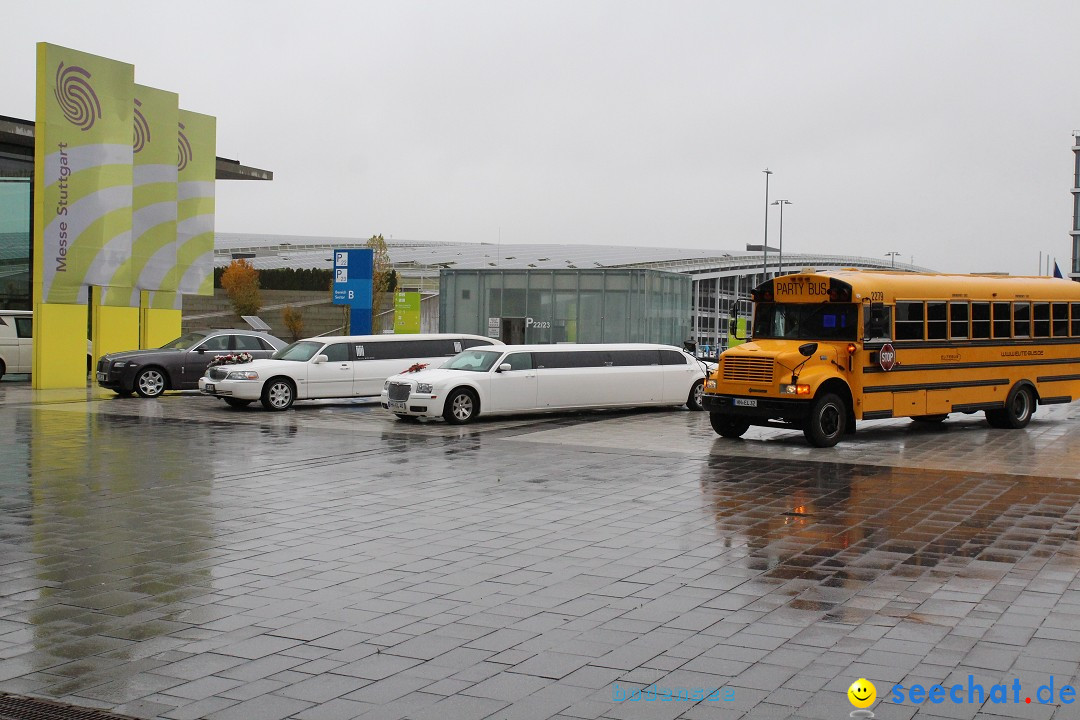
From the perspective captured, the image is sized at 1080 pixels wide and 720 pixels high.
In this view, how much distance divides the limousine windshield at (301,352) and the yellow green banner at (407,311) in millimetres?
11802

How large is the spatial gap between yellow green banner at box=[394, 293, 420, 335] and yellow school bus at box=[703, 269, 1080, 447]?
18.8 m

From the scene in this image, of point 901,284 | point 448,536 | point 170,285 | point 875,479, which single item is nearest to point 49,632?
point 448,536

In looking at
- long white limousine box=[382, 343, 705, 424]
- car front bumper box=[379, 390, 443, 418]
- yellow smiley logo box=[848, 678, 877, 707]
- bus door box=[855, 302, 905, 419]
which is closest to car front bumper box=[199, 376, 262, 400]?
long white limousine box=[382, 343, 705, 424]

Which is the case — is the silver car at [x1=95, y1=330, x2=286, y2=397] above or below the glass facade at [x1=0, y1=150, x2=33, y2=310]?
below

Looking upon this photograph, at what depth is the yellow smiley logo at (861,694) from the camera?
204 inches

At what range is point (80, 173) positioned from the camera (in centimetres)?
2709

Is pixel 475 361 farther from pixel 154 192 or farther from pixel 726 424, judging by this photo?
pixel 154 192

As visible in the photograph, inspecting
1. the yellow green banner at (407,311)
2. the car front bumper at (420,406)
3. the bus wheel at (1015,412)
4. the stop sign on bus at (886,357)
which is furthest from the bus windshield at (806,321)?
the yellow green banner at (407,311)

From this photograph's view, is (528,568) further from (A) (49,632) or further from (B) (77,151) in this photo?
(B) (77,151)

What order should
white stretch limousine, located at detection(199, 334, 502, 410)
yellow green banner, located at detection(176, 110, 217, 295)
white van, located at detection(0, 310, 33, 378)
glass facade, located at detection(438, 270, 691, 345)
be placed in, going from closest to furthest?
white stretch limousine, located at detection(199, 334, 502, 410), white van, located at detection(0, 310, 33, 378), yellow green banner, located at detection(176, 110, 217, 295), glass facade, located at detection(438, 270, 691, 345)

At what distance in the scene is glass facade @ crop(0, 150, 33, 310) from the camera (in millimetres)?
32719

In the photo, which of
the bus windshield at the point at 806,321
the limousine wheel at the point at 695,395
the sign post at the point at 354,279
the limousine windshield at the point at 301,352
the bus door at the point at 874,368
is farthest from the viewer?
the sign post at the point at 354,279

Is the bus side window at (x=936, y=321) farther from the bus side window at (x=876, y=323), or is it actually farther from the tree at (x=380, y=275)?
the tree at (x=380, y=275)

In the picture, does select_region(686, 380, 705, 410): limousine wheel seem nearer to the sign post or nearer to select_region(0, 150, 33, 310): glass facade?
the sign post
